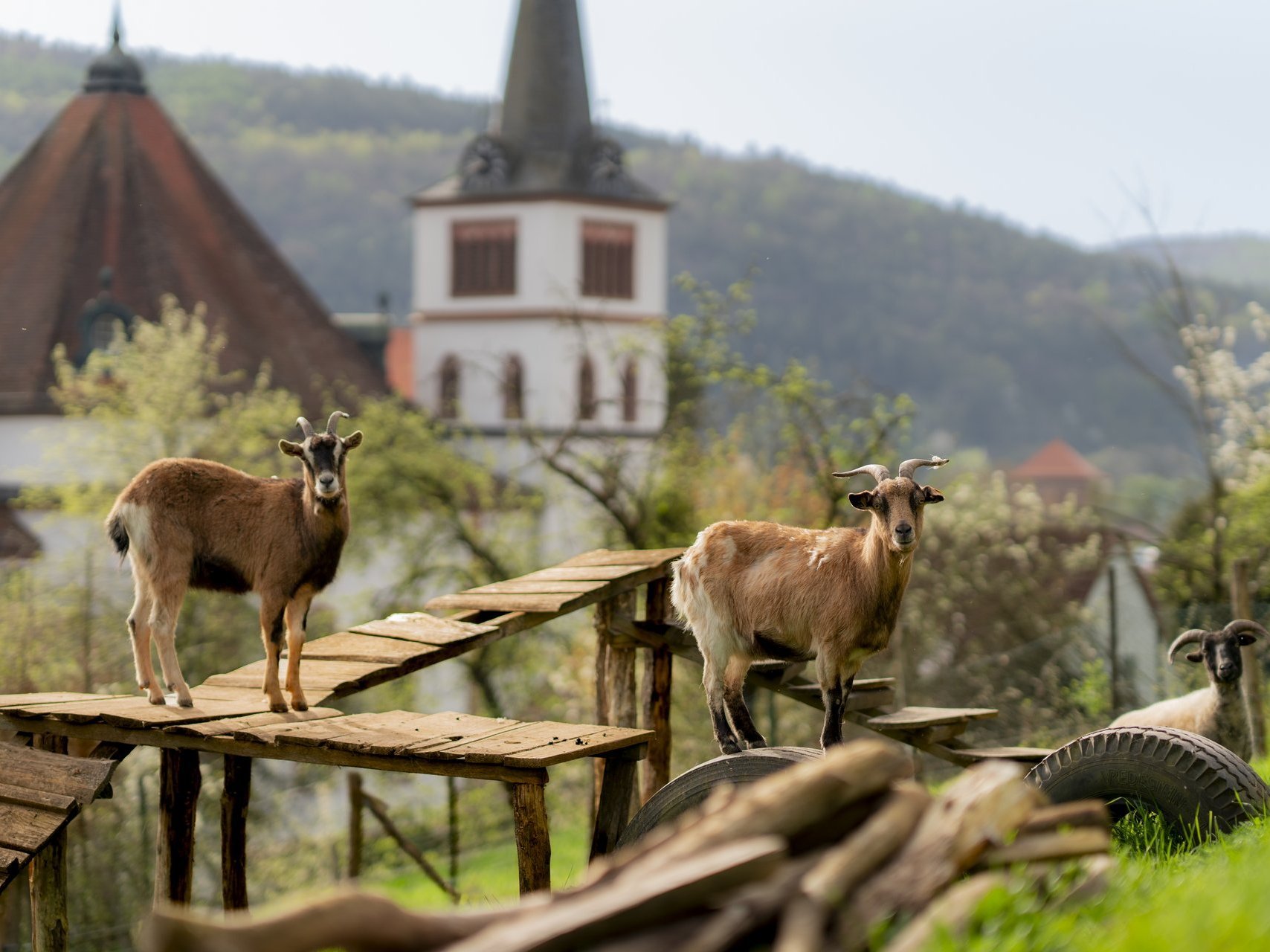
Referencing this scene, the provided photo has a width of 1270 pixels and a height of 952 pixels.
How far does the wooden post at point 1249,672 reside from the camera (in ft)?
43.4

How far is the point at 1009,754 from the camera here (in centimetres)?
986

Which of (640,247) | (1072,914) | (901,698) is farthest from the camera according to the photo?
(640,247)

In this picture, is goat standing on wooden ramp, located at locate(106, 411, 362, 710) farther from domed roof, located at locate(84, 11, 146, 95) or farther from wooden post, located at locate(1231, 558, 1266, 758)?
domed roof, located at locate(84, 11, 146, 95)

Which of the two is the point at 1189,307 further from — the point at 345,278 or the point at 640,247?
the point at 345,278

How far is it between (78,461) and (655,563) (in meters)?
28.2

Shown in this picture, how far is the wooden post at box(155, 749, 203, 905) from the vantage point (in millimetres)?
9680


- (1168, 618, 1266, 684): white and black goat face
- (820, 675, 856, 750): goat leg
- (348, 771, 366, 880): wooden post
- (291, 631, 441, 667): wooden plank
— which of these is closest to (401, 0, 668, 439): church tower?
(348, 771, 366, 880): wooden post

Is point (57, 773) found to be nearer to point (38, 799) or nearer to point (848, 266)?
point (38, 799)

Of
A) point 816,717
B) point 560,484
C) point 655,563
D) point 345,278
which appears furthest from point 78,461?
point 345,278

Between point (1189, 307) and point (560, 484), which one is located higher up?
point (1189, 307)

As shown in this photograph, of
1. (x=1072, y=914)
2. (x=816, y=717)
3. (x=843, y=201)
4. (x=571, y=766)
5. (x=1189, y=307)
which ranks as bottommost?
(x=571, y=766)

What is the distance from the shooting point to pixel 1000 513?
3481 cm

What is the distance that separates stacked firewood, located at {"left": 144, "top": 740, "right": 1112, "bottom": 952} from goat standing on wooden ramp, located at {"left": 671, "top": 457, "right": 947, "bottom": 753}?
2.39 metres

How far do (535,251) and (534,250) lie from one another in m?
0.04
